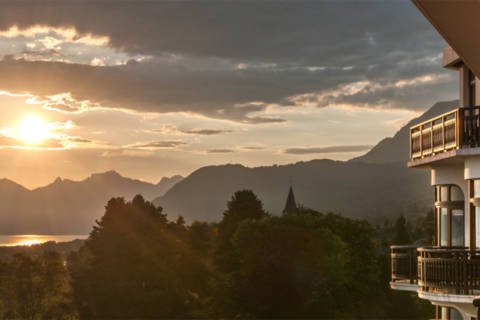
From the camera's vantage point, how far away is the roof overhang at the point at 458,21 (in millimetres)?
2402

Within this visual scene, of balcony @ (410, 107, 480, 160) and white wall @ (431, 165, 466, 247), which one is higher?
balcony @ (410, 107, 480, 160)

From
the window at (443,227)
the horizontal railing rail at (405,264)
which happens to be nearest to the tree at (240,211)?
the horizontal railing rail at (405,264)

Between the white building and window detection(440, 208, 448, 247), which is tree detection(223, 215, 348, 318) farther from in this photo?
window detection(440, 208, 448, 247)

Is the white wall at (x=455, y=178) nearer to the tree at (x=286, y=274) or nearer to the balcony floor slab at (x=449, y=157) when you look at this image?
the balcony floor slab at (x=449, y=157)

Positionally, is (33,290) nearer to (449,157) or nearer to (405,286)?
(405,286)

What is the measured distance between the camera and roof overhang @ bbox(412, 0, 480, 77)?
2.40 metres

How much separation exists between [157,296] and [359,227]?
21.5m

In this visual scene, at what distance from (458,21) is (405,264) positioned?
62.2 ft

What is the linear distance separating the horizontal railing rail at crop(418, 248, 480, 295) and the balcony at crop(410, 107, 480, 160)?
2635mm

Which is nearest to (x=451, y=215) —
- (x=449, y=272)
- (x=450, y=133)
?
(x=450, y=133)

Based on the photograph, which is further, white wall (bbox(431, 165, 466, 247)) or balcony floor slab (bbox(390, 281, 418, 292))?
balcony floor slab (bbox(390, 281, 418, 292))

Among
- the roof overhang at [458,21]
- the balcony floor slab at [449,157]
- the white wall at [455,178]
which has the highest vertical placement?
the balcony floor slab at [449,157]

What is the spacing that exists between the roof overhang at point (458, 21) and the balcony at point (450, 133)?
44.7 ft

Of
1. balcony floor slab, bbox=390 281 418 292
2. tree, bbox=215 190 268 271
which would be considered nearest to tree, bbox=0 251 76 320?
tree, bbox=215 190 268 271
